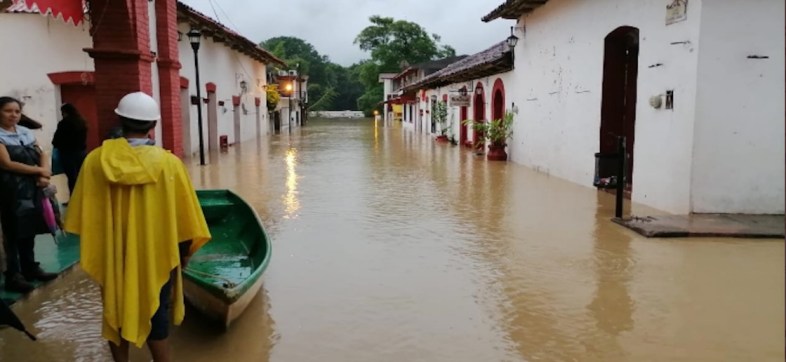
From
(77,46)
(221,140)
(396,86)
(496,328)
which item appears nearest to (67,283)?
(496,328)

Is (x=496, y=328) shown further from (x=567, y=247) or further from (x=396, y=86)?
(x=396, y=86)

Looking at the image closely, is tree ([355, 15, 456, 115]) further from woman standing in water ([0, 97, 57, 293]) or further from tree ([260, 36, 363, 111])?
woman standing in water ([0, 97, 57, 293])

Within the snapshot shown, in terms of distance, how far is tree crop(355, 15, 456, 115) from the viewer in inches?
2808

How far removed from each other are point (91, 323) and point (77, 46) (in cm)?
865

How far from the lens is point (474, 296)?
5.20 metres

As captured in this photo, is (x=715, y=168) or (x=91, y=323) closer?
(x=91, y=323)

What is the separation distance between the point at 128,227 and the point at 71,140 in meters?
5.02

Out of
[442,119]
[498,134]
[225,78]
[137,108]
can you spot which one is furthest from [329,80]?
[137,108]

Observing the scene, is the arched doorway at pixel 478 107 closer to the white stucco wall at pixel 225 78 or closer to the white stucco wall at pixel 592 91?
the white stucco wall at pixel 592 91

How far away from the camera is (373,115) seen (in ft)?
252

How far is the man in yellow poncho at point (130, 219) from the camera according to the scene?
10.3 feet

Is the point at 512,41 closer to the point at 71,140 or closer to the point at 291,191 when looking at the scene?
the point at 291,191

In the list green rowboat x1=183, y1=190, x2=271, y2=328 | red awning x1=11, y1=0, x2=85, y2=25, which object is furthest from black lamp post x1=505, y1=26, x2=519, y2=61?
red awning x1=11, y1=0, x2=85, y2=25

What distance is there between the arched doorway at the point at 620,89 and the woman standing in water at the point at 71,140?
27.7 feet
